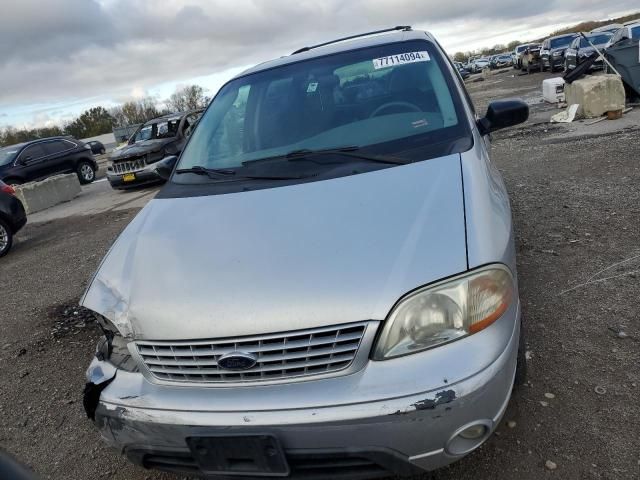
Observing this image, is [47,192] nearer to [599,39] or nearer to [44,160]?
[44,160]

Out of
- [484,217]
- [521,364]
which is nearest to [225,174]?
[484,217]

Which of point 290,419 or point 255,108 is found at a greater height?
point 255,108

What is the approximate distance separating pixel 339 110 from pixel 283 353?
5.75 feet

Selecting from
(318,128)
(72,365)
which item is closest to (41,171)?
(72,365)

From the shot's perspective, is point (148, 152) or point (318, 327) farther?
point (148, 152)

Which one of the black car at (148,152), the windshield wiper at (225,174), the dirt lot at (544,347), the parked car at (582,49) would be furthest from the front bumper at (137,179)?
the parked car at (582,49)

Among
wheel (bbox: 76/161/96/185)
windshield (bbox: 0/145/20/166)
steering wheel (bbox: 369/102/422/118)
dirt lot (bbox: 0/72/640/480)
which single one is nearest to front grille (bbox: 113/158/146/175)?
windshield (bbox: 0/145/20/166)

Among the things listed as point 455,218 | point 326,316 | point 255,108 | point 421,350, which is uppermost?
point 255,108

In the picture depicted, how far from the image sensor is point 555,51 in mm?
27984

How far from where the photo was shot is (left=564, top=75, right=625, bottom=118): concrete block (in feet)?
34.4

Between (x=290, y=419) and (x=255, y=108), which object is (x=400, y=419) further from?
(x=255, y=108)

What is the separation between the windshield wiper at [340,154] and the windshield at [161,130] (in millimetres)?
11274

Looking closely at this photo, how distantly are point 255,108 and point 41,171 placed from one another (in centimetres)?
1375

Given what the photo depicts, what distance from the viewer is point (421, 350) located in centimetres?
176
